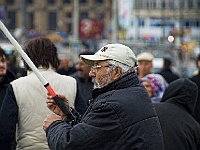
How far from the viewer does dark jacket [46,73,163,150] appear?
12.9ft

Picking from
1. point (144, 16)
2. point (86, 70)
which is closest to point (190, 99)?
point (86, 70)

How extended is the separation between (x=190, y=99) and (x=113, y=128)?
6.32 feet

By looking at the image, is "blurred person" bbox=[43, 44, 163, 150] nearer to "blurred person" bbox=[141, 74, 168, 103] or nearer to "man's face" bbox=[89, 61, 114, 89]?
"man's face" bbox=[89, 61, 114, 89]

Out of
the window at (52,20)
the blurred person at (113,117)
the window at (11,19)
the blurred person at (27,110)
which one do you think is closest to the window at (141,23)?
the window at (52,20)

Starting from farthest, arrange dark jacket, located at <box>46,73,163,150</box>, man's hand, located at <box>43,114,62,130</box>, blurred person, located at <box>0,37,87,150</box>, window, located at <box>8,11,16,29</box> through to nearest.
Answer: window, located at <box>8,11,16,29</box>
blurred person, located at <box>0,37,87,150</box>
man's hand, located at <box>43,114,62,130</box>
dark jacket, located at <box>46,73,163,150</box>

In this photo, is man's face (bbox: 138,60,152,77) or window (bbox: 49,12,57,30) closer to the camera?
man's face (bbox: 138,60,152,77)

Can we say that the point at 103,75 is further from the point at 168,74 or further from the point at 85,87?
the point at 168,74

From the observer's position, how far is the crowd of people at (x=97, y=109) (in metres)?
3.96

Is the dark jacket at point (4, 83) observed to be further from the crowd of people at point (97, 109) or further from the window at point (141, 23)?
the window at point (141, 23)

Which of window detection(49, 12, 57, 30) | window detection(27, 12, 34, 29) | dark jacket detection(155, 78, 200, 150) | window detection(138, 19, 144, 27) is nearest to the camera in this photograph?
dark jacket detection(155, 78, 200, 150)

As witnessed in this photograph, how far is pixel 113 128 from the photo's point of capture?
3.93m

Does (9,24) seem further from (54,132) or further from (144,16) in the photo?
(54,132)

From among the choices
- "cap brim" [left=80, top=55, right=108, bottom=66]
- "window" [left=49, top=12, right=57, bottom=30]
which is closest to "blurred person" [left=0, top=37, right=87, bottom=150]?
"cap brim" [left=80, top=55, right=108, bottom=66]

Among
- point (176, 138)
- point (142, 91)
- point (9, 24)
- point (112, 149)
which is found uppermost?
point (142, 91)
